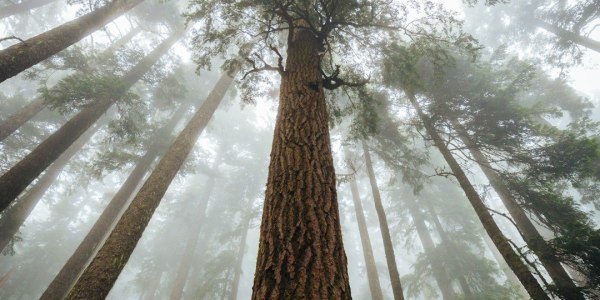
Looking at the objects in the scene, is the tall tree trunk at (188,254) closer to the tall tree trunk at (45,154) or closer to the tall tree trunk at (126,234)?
the tall tree trunk at (45,154)

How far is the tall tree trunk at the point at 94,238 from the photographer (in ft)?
25.5

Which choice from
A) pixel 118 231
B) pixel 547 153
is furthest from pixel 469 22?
pixel 118 231

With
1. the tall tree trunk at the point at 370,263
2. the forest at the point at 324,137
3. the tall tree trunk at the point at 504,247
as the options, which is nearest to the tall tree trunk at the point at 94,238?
the forest at the point at 324,137

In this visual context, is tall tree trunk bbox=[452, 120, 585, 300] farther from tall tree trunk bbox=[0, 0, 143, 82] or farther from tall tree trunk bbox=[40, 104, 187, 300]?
tall tree trunk bbox=[40, 104, 187, 300]

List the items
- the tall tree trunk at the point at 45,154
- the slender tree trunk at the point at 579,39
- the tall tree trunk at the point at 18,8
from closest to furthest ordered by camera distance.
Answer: the tall tree trunk at the point at 45,154 < the tall tree trunk at the point at 18,8 < the slender tree trunk at the point at 579,39

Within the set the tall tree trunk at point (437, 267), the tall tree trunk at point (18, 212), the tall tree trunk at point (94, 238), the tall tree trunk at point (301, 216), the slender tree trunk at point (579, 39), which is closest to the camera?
the tall tree trunk at point (301, 216)

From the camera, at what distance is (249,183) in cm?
2491

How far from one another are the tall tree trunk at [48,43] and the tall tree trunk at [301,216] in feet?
18.3

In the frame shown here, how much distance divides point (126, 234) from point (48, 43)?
4717mm

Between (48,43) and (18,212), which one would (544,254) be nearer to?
(48,43)

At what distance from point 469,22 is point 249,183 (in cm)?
2413

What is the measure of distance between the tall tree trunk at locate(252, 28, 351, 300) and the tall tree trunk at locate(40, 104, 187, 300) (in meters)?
8.10

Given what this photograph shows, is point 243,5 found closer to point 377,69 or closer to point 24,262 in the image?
point 377,69

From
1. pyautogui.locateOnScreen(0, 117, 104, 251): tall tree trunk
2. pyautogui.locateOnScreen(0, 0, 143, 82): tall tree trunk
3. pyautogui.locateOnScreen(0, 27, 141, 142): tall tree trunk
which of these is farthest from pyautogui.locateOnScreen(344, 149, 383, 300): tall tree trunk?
pyautogui.locateOnScreen(0, 27, 141, 142): tall tree trunk
